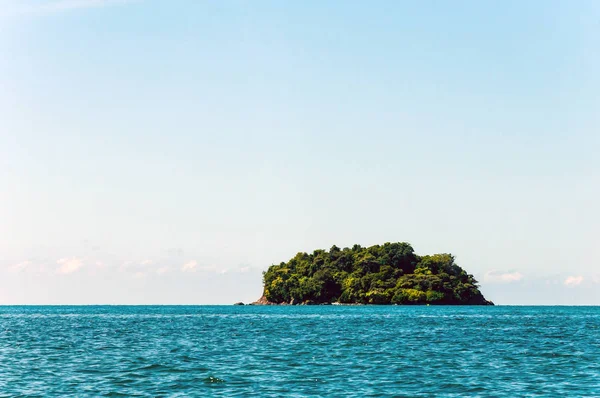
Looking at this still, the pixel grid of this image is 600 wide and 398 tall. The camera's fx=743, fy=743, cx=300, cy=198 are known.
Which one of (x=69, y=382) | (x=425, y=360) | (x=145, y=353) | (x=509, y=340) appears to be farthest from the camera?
(x=509, y=340)

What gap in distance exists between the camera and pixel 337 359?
189 ft

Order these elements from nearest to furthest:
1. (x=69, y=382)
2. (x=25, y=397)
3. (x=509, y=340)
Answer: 1. (x=25, y=397)
2. (x=69, y=382)
3. (x=509, y=340)

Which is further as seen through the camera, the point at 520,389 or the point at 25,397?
the point at 520,389

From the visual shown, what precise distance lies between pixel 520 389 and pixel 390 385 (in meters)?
7.38

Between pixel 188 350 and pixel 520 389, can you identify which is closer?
pixel 520 389

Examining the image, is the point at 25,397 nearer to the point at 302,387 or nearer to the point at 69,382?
the point at 69,382

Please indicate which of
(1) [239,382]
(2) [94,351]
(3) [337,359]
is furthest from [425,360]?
(2) [94,351]

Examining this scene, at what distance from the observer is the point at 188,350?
65750 mm

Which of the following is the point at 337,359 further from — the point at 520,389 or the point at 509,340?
the point at 509,340

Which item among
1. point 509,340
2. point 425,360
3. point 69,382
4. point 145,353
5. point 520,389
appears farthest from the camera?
point 509,340

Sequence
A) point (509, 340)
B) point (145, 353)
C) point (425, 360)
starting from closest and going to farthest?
point (425, 360) → point (145, 353) → point (509, 340)

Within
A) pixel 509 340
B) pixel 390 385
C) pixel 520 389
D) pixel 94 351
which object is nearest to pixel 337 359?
pixel 390 385

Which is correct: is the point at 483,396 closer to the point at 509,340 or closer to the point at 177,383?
the point at 177,383

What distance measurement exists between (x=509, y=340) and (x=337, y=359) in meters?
29.0
